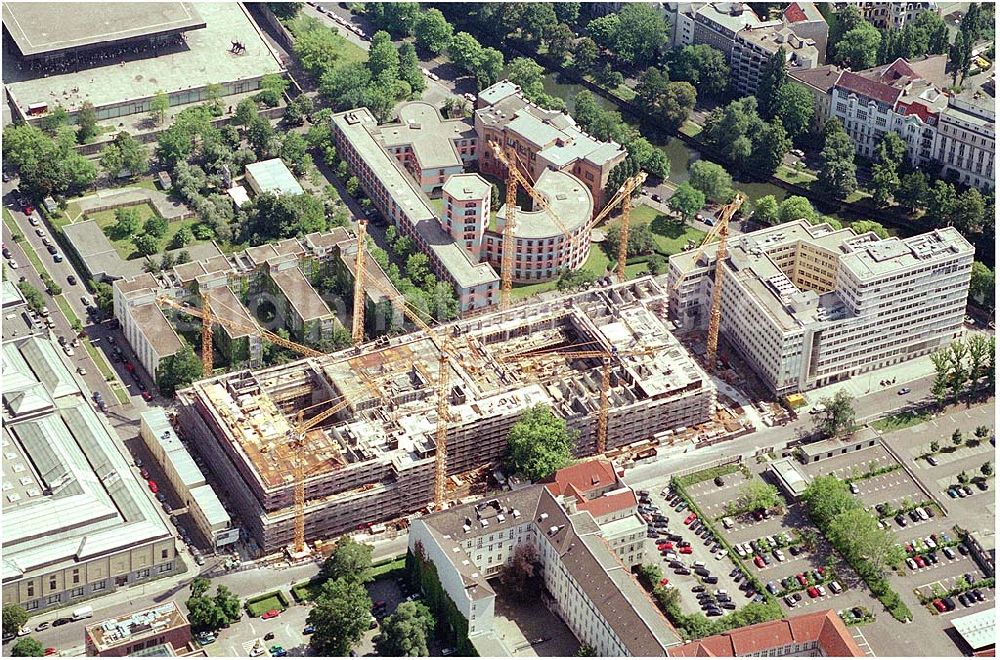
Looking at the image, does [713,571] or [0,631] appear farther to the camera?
[713,571]

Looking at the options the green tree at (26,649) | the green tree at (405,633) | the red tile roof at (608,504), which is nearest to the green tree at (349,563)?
the green tree at (405,633)

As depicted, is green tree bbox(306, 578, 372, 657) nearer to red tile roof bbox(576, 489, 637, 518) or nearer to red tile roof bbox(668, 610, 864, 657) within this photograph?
red tile roof bbox(576, 489, 637, 518)

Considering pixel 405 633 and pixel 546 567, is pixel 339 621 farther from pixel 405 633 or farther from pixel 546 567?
pixel 546 567

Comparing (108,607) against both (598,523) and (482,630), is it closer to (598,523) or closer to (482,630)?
(482,630)

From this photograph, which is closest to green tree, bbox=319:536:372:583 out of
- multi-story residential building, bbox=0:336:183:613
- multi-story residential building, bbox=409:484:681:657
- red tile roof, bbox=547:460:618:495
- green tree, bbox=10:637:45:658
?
multi-story residential building, bbox=409:484:681:657

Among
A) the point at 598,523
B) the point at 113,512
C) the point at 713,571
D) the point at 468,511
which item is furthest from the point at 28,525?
the point at 713,571
